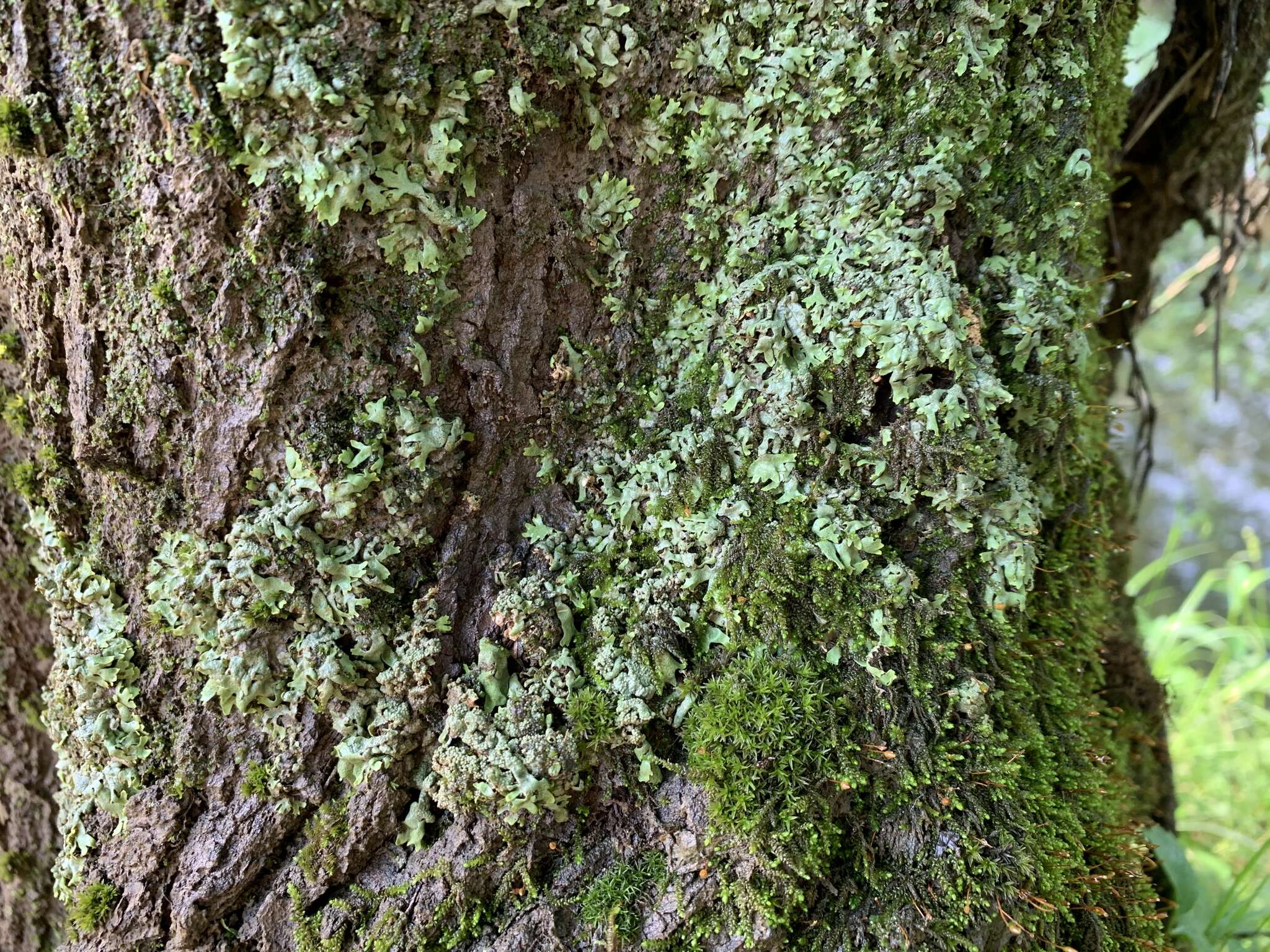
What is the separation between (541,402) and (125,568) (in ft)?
3.00

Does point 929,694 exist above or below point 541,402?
below

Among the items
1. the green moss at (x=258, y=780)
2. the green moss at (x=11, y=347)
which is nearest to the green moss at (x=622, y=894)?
the green moss at (x=258, y=780)

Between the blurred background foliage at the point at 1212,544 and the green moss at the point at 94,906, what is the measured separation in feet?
8.04

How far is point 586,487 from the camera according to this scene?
1.54m

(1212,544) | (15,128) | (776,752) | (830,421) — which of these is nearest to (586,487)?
(830,421)

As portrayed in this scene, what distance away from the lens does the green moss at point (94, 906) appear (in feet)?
4.77

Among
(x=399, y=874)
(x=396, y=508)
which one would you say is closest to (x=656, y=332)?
(x=396, y=508)

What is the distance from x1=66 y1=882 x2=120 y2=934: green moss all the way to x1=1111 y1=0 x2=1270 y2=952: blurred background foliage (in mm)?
2450

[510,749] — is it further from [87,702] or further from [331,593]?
[87,702]

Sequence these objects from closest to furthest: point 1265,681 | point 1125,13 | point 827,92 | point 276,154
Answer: point 276,154, point 827,92, point 1125,13, point 1265,681

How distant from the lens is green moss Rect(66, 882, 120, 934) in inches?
57.3

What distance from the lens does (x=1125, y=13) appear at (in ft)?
5.34

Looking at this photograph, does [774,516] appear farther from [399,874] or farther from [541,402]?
[399,874]

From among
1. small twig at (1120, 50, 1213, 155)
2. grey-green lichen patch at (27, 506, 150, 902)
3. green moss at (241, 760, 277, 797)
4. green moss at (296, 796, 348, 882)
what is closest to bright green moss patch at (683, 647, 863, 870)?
green moss at (296, 796, 348, 882)
